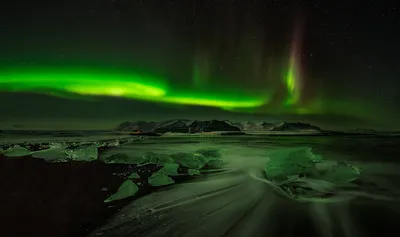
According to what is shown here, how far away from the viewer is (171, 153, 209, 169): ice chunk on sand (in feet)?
33.0

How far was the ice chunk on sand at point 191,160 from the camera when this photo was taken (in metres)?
10.1

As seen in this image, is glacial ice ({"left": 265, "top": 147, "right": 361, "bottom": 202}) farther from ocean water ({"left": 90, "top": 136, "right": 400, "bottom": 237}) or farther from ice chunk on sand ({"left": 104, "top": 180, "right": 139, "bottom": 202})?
ice chunk on sand ({"left": 104, "top": 180, "right": 139, "bottom": 202})

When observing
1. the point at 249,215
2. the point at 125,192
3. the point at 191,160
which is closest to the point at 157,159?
the point at 191,160

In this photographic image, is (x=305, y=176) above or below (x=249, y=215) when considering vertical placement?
above

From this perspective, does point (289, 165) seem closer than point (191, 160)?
Yes

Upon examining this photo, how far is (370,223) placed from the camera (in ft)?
13.8

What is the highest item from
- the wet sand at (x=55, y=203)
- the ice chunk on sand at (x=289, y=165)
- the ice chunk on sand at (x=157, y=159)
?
the ice chunk on sand at (x=289, y=165)

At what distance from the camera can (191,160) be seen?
34.0 ft

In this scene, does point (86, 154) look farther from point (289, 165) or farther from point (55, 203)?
point (289, 165)

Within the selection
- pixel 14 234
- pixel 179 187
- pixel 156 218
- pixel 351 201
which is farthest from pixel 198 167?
pixel 14 234

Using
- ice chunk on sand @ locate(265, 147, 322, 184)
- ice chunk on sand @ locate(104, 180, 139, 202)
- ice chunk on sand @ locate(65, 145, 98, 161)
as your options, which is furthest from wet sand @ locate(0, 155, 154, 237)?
ice chunk on sand @ locate(65, 145, 98, 161)

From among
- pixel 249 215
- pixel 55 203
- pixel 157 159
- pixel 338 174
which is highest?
pixel 338 174

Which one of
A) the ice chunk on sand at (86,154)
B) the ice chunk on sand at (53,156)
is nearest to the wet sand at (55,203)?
the ice chunk on sand at (86,154)

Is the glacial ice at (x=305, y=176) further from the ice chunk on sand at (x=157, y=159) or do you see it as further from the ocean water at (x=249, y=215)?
the ice chunk on sand at (x=157, y=159)
